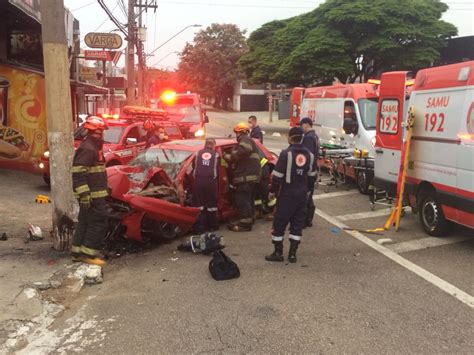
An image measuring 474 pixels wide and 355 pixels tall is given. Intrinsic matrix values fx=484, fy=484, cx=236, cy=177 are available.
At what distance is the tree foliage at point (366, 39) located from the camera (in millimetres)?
24906

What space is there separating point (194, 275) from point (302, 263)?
141cm

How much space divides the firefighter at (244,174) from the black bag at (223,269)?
205 centimetres

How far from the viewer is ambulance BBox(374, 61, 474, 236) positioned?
6352mm

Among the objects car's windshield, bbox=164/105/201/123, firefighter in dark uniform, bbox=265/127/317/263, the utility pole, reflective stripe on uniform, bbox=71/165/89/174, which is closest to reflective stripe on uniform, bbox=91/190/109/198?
reflective stripe on uniform, bbox=71/165/89/174

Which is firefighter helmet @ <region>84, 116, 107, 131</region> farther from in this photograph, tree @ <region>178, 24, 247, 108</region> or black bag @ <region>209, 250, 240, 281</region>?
tree @ <region>178, 24, 247, 108</region>

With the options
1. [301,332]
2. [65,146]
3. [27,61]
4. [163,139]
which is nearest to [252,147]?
[65,146]

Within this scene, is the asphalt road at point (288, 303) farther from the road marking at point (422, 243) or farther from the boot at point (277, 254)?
the boot at point (277, 254)

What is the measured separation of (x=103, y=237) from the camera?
20.6 ft

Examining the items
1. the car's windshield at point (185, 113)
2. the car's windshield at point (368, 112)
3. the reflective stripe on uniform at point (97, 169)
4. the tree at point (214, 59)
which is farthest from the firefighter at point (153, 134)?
the tree at point (214, 59)

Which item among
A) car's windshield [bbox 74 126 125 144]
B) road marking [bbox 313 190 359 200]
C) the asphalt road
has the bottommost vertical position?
road marking [bbox 313 190 359 200]

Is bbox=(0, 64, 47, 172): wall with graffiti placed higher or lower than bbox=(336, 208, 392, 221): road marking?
higher

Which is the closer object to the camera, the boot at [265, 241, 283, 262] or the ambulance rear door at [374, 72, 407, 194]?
the boot at [265, 241, 283, 262]

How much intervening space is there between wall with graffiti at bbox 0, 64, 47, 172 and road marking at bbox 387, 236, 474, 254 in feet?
32.3

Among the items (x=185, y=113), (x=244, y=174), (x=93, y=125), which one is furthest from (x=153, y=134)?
(x=185, y=113)
